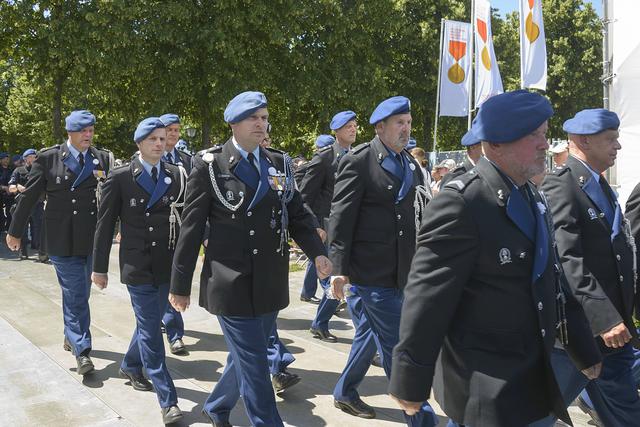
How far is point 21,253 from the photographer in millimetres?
13398

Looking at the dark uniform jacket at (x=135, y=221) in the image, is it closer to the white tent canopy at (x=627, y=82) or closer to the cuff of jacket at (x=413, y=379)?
the cuff of jacket at (x=413, y=379)

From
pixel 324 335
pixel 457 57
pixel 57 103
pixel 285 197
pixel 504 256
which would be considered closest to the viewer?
pixel 504 256

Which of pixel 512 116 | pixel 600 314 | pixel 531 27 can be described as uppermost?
pixel 531 27

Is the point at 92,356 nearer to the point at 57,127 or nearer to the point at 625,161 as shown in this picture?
the point at 625,161

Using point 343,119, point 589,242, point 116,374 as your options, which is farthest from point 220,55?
point 589,242

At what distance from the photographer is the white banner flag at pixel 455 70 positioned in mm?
15078

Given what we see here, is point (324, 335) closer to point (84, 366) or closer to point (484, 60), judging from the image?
point (84, 366)

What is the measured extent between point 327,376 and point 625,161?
4129 mm

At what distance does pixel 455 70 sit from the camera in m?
15.5

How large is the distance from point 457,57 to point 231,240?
13095 millimetres

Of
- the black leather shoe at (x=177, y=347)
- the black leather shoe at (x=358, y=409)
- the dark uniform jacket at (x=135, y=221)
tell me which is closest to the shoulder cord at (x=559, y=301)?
the black leather shoe at (x=358, y=409)

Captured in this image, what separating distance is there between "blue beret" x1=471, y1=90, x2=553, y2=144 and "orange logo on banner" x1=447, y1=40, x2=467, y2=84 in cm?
1322

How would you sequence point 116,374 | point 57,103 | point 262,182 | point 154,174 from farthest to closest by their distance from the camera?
point 57,103
point 116,374
point 154,174
point 262,182

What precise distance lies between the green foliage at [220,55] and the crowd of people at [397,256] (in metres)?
15.7
